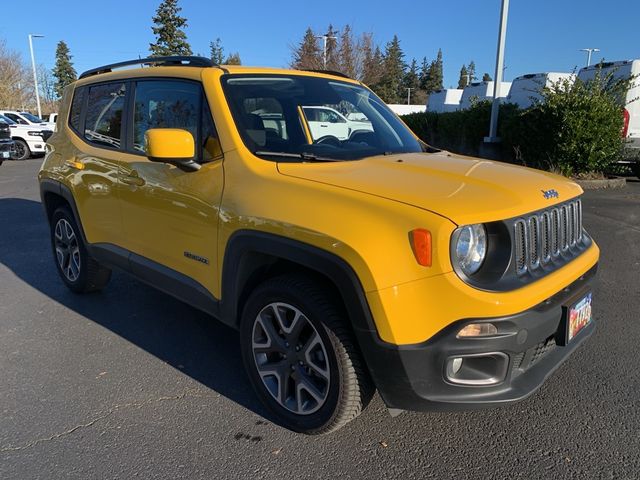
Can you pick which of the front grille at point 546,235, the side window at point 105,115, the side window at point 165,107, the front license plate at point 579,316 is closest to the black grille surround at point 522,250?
the front grille at point 546,235

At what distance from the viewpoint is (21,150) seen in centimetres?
1955

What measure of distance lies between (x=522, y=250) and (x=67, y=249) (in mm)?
4022

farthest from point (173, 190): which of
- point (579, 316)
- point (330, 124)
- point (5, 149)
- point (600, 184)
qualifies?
point (5, 149)

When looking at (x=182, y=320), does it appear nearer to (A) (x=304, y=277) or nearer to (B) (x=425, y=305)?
(A) (x=304, y=277)

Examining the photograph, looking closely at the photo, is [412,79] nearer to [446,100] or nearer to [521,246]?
[446,100]

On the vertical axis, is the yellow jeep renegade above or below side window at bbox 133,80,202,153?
below

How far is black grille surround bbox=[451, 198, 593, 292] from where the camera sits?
219 centimetres

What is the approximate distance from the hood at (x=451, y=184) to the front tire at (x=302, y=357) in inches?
22.0

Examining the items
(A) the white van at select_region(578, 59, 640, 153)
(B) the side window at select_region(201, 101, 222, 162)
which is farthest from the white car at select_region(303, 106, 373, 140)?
(A) the white van at select_region(578, 59, 640, 153)

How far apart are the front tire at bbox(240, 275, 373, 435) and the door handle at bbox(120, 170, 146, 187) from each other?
4.05 feet

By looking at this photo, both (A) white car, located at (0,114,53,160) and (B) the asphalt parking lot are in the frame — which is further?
(A) white car, located at (0,114,53,160)

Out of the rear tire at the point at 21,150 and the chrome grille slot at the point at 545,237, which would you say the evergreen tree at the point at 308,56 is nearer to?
the rear tire at the point at 21,150

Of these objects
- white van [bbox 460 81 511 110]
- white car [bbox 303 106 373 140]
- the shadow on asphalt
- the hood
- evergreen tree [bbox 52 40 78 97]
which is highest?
evergreen tree [bbox 52 40 78 97]

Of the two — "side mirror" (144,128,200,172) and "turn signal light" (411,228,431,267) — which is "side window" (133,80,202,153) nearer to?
"side mirror" (144,128,200,172)
